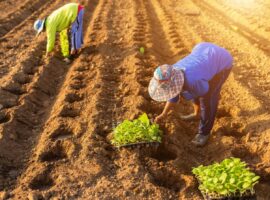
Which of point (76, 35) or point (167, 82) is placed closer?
point (167, 82)

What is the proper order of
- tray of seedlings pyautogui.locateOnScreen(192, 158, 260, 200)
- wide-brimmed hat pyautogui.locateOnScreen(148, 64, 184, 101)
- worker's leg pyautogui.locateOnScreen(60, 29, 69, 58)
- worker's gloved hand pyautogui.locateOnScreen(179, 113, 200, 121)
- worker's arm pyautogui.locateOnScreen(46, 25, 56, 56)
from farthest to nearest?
worker's leg pyautogui.locateOnScreen(60, 29, 69, 58)
worker's arm pyautogui.locateOnScreen(46, 25, 56, 56)
worker's gloved hand pyautogui.locateOnScreen(179, 113, 200, 121)
wide-brimmed hat pyautogui.locateOnScreen(148, 64, 184, 101)
tray of seedlings pyautogui.locateOnScreen(192, 158, 260, 200)

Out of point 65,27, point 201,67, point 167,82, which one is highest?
point 167,82

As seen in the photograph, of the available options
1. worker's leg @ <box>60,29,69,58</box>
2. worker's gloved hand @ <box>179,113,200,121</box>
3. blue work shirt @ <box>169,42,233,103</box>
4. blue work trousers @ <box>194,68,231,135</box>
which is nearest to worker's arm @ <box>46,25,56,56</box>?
worker's leg @ <box>60,29,69,58</box>

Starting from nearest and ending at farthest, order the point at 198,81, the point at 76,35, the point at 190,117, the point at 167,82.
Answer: the point at 167,82 < the point at 198,81 < the point at 190,117 < the point at 76,35

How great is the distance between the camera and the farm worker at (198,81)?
412cm

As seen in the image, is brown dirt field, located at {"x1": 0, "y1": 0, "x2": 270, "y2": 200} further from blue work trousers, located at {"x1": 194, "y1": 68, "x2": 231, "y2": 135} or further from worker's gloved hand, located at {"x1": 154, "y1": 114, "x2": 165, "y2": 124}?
blue work trousers, located at {"x1": 194, "y1": 68, "x2": 231, "y2": 135}

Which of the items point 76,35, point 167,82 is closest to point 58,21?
point 76,35

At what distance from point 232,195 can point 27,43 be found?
249 inches

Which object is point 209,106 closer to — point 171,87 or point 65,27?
point 171,87

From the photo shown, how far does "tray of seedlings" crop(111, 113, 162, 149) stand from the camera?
15.0 feet

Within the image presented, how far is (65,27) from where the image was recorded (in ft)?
26.1

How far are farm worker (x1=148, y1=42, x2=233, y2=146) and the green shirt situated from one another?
136 inches

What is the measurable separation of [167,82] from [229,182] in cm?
114

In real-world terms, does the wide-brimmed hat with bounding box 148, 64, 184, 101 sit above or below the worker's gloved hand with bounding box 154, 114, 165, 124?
above
